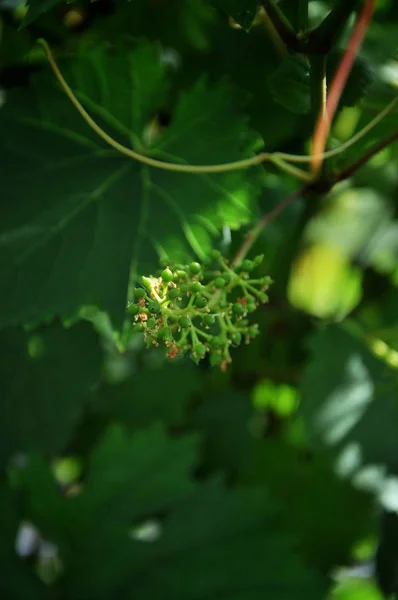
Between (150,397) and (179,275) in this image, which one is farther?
(150,397)

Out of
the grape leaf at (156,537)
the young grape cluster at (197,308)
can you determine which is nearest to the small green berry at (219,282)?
the young grape cluster at (197,308)

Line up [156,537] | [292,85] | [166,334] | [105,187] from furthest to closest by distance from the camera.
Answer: [156,537] < [105,187] < [292,85] < [166,334]

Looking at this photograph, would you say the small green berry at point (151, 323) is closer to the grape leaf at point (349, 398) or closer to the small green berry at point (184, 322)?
the small green berry at point (184, 322)

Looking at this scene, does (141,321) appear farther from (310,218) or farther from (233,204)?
(310,218)

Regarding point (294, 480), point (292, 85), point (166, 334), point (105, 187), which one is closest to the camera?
point (166, 334)

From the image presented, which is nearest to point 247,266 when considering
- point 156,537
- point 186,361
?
point 156,537

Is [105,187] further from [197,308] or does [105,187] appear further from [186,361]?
[186,361]

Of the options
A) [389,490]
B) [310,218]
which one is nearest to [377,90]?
[310,218]
